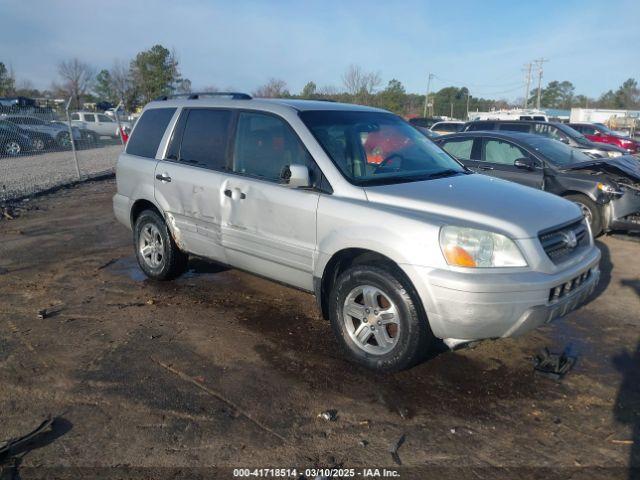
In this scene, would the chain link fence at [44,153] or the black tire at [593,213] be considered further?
the chain link fence at [44,153]

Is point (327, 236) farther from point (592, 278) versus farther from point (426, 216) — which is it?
point (592, 278)

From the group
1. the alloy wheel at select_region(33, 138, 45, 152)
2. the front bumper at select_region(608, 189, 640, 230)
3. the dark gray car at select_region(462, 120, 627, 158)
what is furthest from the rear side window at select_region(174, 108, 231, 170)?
the alloy wheel at select_region(33, 138, 45, 152)

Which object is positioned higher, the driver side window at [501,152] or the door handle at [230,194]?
the driver side window at [501,152]

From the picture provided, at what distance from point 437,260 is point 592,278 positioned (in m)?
1.42

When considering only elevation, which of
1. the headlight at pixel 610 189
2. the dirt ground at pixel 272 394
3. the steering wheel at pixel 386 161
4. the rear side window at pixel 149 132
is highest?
the rear side window at pixel 149 132

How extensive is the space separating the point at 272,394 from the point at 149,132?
3.40 m

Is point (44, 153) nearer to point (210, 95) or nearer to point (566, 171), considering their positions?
point (210, 95)

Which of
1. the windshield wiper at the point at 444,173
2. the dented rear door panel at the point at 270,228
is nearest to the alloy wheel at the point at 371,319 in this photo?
the dented rear door panel at the point at 270,228

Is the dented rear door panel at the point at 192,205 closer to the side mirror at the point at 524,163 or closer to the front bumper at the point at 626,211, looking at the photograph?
the side mirror at the point at 524,163

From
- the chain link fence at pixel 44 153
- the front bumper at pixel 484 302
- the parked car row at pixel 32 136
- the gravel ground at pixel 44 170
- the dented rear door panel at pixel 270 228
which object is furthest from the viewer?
the parked car row at pixel 32 136

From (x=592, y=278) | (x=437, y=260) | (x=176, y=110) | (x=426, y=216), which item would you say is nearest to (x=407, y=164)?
(x=426, y=216)

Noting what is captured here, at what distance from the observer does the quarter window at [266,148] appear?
4.07 metres

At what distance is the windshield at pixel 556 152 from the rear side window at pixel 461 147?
941 millimetres

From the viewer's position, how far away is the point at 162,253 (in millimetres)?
5414
